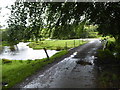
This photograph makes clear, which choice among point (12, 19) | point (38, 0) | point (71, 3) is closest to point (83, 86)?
point (71, 3)

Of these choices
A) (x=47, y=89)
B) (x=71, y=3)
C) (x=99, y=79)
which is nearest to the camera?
(x=47, y=89)

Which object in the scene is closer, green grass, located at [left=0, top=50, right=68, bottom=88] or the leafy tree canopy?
the leafy tree canopy

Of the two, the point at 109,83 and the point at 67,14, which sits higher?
the point at 67,14

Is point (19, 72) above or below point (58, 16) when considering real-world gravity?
below

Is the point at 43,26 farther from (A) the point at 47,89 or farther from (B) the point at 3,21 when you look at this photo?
(A) the point at 47,89

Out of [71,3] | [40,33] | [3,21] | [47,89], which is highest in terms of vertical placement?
[71,3]

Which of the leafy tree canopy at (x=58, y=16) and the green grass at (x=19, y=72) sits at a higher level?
the leafy tree canopy at (x=58, y=16)

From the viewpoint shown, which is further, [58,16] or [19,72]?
[19,72]

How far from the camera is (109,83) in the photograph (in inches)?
266

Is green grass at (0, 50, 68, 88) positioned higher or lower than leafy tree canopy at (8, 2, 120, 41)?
lower

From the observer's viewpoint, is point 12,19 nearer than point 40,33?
Yes

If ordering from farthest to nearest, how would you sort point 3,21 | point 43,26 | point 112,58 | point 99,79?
point 112,58 → point 43,26 → point 3,21 → point 99,79

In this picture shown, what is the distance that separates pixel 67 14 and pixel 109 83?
16.1ft

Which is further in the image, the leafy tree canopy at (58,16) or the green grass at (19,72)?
the green grass at (19,72)
